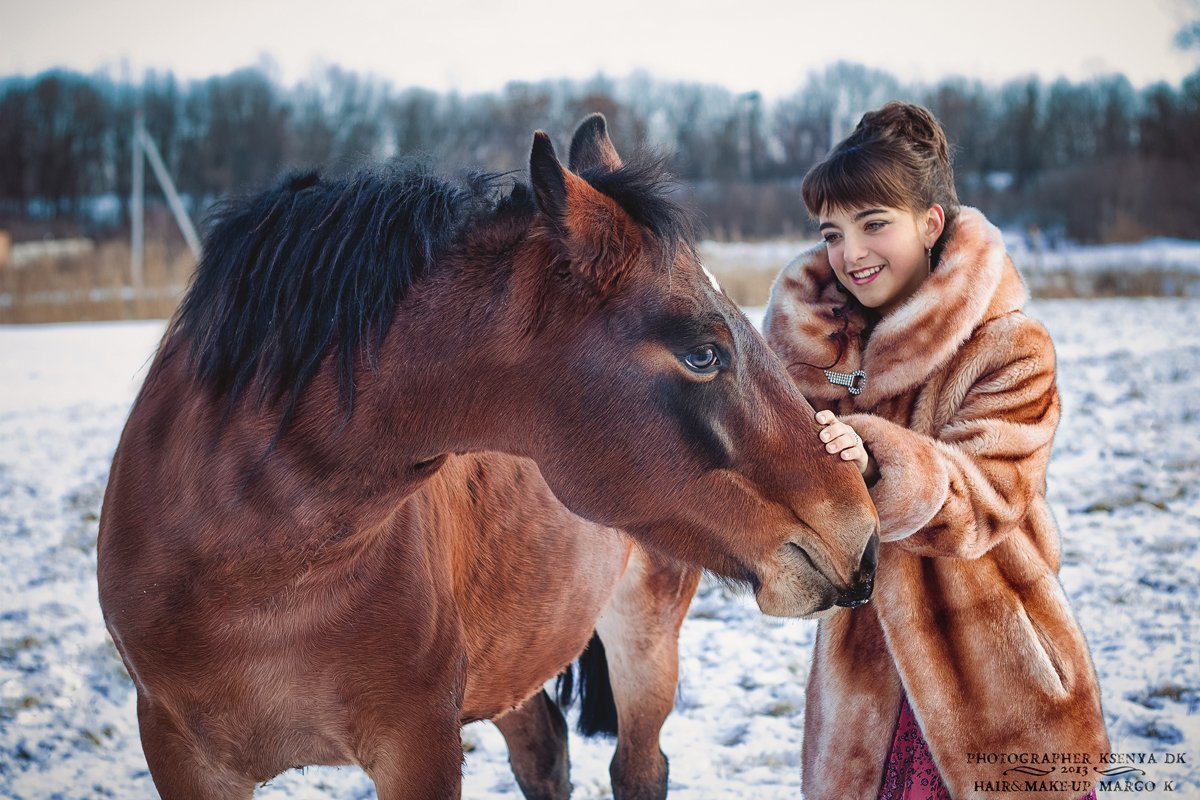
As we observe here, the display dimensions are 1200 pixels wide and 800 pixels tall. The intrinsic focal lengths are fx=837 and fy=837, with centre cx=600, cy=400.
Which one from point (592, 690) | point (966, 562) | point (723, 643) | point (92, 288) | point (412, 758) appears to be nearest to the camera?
point (412, 758)

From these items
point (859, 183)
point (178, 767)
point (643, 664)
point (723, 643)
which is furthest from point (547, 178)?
point (723, 643)

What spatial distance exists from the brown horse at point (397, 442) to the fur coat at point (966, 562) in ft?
1.17

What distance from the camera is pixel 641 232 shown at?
1.53m

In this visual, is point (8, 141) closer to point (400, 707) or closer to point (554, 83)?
point (554, 83)

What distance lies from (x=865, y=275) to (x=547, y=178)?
0.94 metres

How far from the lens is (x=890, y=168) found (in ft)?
6.24

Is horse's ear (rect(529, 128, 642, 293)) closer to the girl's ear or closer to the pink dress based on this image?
the girl's ear

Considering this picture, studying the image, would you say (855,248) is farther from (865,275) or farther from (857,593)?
(857,593)

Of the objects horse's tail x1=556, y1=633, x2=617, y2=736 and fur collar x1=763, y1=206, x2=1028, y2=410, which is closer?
fur collar x1=763, y1=206, x2=1028, y2=410

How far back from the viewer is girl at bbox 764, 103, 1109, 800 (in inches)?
69.8

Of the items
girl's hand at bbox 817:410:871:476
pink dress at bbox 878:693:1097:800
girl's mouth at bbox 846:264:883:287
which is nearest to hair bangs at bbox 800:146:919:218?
girl's mouth at bbox 846:264:883:287

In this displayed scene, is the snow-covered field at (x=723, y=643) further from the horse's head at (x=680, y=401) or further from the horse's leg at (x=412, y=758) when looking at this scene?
the horse's head at (x=680, y=401)

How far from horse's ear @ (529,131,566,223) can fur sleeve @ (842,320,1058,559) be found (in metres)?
0.76

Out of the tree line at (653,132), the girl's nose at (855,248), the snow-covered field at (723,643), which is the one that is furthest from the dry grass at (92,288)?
the girl's nose at (855,248)
